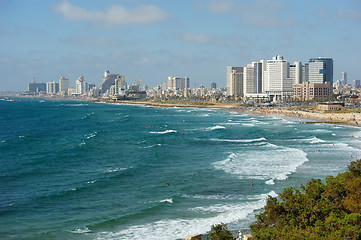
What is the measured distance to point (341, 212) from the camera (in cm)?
1966

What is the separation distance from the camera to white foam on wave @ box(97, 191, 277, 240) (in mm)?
25188

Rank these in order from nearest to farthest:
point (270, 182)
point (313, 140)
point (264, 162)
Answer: point (270, 182) → point (264, 162) → point (313, 140)

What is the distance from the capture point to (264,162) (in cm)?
4641

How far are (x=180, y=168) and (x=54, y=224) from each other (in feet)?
62.0

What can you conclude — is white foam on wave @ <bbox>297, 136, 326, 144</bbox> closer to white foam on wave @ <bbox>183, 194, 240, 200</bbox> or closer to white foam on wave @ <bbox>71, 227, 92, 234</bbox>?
white foam on wave @ <bbox>183, 194, 240, 200</bbox>

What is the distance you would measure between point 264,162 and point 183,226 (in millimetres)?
21862

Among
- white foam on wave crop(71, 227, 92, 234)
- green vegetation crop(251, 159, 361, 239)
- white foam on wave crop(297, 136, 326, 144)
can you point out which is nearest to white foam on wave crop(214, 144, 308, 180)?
white foam on wave crop(297, 136, 326, 144)

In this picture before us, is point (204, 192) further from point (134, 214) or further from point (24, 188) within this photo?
point (24, 188)

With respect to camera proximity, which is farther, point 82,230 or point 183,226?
point 183,226

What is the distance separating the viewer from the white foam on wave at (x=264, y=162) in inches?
1598

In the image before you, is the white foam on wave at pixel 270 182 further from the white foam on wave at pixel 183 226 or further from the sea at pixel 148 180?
the white foam on wave at pixel 183 226

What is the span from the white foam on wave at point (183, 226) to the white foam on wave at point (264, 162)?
31.5 ft

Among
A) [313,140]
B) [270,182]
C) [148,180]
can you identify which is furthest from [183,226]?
[313,140]

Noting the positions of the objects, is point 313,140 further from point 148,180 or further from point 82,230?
point 82,230
